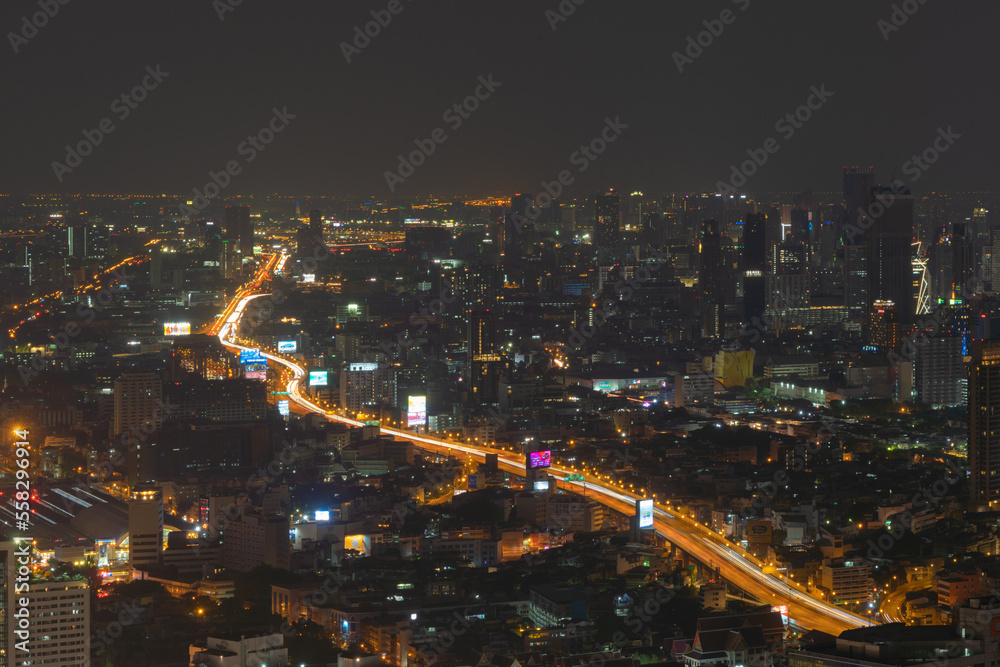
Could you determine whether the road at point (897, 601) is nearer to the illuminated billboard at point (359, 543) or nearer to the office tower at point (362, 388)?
the illuminated billboard at point (359, 543)

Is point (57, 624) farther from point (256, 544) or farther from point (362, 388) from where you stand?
point (362, 388)

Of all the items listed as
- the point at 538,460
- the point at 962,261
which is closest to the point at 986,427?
the point at 538,460

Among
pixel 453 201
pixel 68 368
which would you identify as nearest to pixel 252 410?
pixel 68 368

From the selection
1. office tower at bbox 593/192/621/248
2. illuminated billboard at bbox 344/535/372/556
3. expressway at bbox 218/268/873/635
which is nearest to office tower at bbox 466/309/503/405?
expressway at bbox 218/268/873/635

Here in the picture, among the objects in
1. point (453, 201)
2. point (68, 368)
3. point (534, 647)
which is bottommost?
point (534, 647)

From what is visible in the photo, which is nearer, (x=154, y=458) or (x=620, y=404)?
(x=154, y=458)

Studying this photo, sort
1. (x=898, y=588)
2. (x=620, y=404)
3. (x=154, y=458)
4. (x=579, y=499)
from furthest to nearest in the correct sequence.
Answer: (x=620, y=404) → (x=154, y=458) → (x=579, y=499) → (x=898, y=588)

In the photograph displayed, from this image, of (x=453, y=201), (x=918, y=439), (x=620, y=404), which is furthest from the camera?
(x=453, y=201)

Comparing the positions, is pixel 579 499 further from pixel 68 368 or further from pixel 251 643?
pixel 68 368
